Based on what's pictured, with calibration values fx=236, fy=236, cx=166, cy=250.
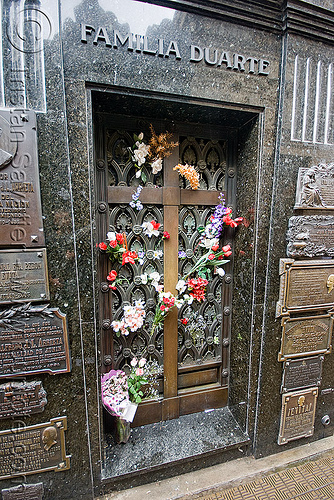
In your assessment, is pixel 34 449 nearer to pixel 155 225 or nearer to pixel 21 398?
pixel 21 398

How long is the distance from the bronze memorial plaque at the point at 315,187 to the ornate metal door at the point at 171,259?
2.07ft

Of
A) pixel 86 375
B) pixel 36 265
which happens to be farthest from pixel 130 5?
pixel 86 375

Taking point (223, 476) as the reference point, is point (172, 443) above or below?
above

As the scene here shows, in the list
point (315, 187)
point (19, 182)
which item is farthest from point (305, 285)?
point (19, 182)

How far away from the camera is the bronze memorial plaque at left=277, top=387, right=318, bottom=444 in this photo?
2.38 m

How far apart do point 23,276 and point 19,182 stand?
668 mm

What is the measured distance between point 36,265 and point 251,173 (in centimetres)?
199

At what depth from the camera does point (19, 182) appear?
1651mm

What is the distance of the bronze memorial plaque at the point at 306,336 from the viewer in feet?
7.63

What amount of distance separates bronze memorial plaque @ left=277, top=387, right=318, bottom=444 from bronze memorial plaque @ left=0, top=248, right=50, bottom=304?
2.52m

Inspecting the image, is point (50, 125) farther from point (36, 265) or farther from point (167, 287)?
point (167, 287)

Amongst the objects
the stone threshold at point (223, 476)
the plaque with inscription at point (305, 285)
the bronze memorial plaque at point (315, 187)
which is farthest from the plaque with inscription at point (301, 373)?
the bronze memorial plaque at point (315, 187)

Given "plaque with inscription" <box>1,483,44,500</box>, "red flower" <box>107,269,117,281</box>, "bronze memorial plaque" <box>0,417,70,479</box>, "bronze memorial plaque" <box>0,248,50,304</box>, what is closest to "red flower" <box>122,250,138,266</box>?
"red flower" <box>107,269,117,281</box>

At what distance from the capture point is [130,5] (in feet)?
5.53
